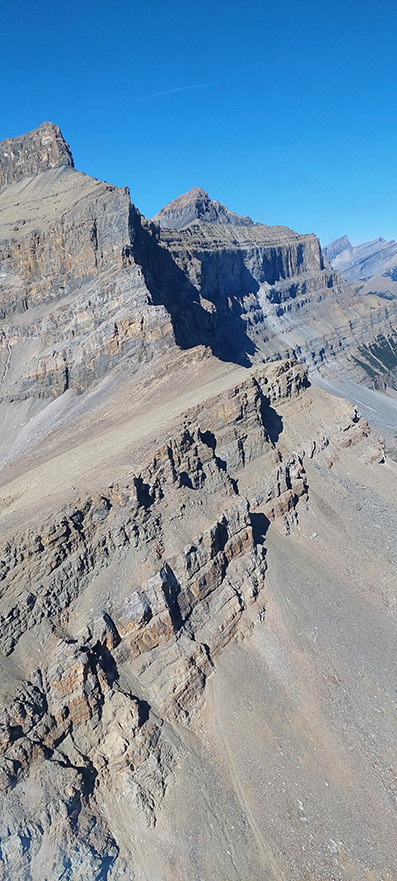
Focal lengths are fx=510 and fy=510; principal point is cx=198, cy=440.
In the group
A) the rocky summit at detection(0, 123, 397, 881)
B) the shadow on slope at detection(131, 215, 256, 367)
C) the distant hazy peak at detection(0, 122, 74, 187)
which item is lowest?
the rocky summit at detection(0, 123, 397, 881)

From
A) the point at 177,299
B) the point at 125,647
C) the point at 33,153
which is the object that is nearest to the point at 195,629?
the point at 125,647

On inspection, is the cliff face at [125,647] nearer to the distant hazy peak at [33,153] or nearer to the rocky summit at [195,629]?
the rocky summit at [195,629]

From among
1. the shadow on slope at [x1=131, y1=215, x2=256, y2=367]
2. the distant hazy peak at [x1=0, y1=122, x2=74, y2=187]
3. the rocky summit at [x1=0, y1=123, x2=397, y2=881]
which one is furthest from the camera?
the distant hazy peak at [x1=0, y1=122, x2=74, y2=187]

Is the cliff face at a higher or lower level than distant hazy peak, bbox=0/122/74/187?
lower

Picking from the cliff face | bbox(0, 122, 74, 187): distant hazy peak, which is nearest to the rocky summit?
the cliff face

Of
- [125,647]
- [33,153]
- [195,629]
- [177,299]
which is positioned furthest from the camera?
[33,153]

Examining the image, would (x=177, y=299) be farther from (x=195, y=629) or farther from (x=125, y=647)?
(x=125, y=647)

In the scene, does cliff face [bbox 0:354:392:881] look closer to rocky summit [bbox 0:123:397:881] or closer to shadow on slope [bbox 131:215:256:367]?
rocky summit [bbox 0:123:397:881]
